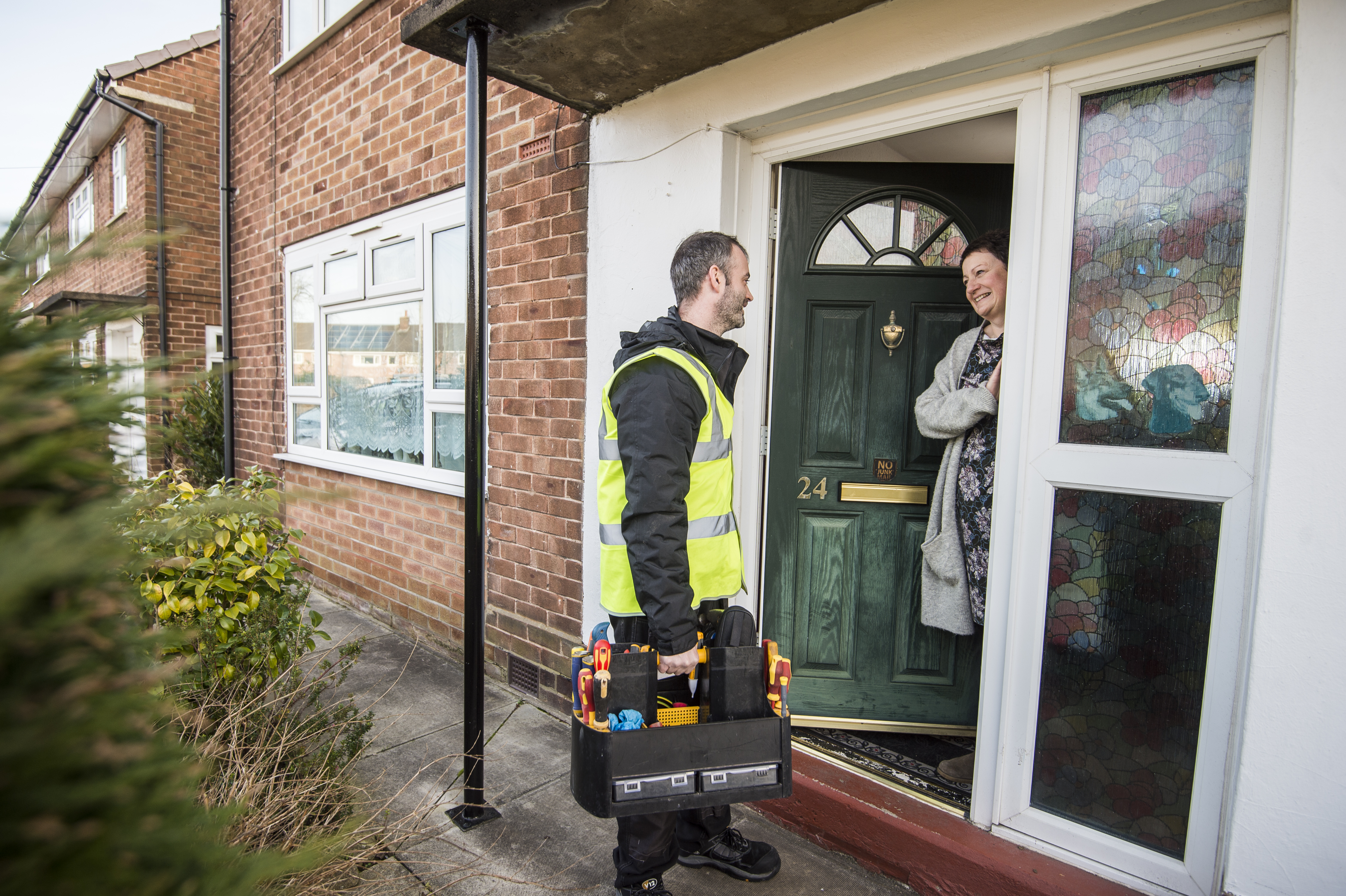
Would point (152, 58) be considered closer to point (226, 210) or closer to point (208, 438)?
point (226, 210)

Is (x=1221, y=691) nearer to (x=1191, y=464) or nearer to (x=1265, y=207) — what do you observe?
(x=1191, y=464)

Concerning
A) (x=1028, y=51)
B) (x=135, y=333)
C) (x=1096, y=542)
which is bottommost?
(x=1096, y=542)

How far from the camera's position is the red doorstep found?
214 centimetres

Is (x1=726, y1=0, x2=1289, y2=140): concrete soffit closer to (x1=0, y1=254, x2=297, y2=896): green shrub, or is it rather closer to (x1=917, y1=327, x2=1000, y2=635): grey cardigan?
(x1=917, y1=327, x2=1000, y2=635): grey cardigan

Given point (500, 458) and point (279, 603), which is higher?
point (500, 458)

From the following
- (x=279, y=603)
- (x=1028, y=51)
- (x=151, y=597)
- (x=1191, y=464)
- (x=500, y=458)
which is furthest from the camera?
(x=500, y=458)

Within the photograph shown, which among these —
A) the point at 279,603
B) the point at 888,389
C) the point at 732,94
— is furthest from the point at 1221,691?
the point at 279,603

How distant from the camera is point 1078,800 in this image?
2.23 meters

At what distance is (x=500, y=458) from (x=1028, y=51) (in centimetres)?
300

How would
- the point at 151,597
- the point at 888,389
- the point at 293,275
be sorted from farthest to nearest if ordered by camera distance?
1. the point at 293,275
2. the point at 888,389
3. the point at 151,597

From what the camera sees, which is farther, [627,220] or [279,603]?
[627,220]

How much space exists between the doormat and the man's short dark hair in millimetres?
1980

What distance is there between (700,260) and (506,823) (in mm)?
2188

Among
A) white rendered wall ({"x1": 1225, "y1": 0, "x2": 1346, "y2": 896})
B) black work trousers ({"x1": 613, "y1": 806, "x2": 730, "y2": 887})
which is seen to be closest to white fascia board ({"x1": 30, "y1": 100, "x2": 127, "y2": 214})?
black work trousers ({"x1": 613, "y1": 806, "x2": 730, "y2": 887})
